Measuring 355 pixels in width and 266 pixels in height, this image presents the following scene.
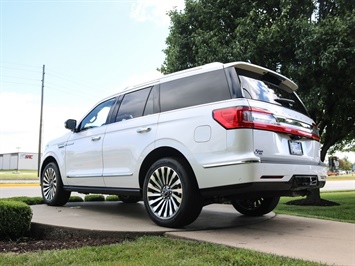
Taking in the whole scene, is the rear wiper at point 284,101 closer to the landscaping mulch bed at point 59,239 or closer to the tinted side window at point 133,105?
the tinted side window at point 133,105

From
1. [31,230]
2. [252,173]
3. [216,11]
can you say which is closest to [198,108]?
[252,173]

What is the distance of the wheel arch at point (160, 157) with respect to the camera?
4.51 m

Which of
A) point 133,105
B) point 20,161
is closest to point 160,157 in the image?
point 133,105

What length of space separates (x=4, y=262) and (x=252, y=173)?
8.50 ft

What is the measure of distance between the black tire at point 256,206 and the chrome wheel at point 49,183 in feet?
11.7

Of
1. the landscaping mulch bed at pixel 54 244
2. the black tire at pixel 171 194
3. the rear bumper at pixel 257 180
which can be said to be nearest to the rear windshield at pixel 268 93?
the rear bumper at pixel 257 180

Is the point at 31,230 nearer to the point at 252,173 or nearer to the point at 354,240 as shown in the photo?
the point at 252,173

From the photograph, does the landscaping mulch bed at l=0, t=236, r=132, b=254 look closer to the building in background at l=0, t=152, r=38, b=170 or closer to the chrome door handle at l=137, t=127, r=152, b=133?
the chrome door handle at l=137, t=127, r=152, b=133

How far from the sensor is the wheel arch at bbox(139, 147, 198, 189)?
4.51 m

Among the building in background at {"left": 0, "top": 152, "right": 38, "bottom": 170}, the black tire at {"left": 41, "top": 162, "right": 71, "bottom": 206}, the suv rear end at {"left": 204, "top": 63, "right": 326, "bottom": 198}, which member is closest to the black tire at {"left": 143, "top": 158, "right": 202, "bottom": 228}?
the suv rear end at {"left": 204, "top": 63, "right": 326, "bottom": 198}

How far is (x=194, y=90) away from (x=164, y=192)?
1382mm

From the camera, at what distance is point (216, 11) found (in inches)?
412

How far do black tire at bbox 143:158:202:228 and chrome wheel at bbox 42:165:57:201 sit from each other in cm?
299

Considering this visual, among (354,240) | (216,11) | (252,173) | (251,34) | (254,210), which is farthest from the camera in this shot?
(216,11)
